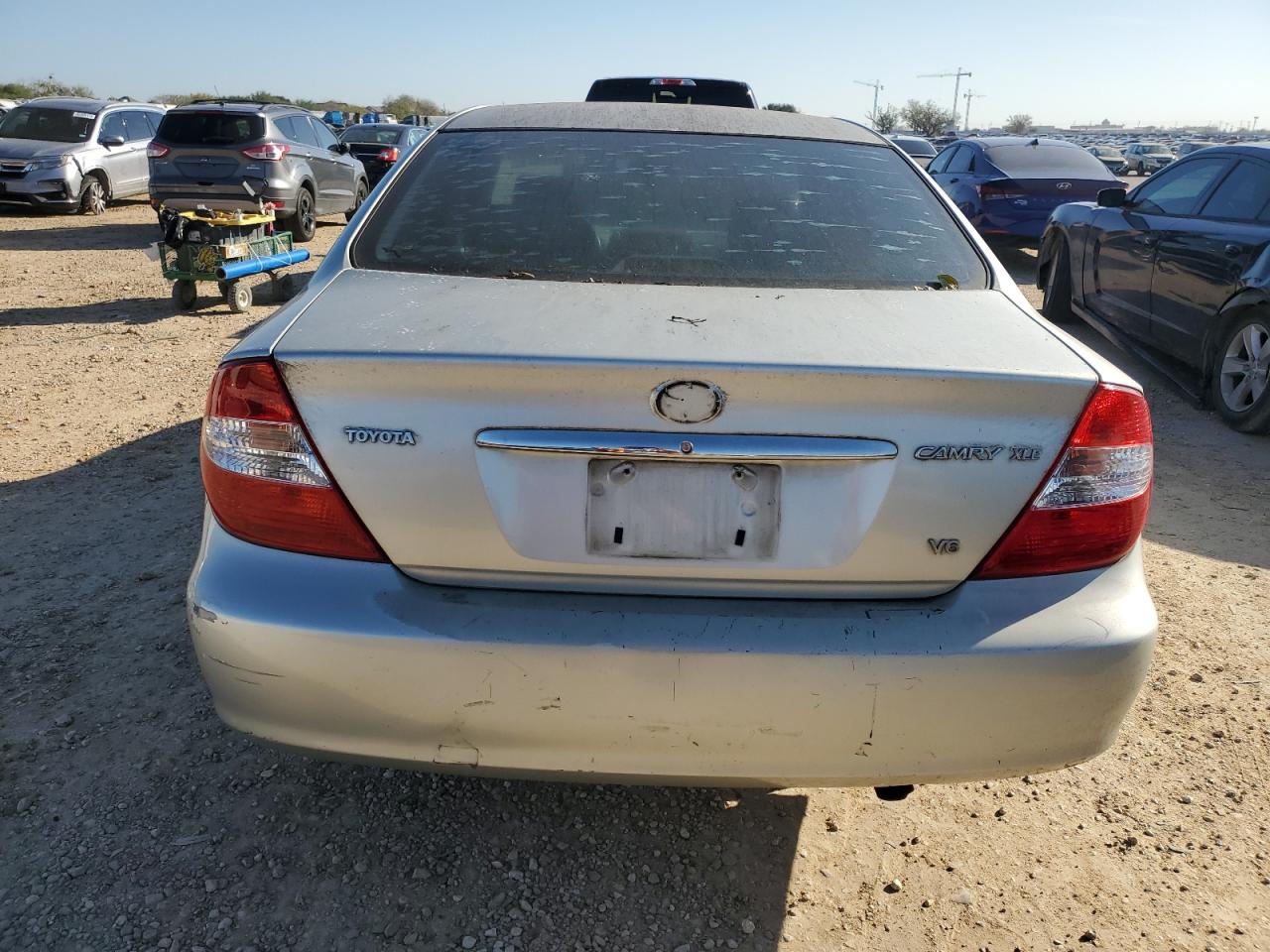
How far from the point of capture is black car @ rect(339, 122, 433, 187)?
1814cm

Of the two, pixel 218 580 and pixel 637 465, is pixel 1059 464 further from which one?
pixel 218 580

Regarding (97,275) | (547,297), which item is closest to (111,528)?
(547,297)

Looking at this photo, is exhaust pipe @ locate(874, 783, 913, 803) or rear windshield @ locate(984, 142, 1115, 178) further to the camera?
rear windshield @ locate(984, 142, 1115, 178)

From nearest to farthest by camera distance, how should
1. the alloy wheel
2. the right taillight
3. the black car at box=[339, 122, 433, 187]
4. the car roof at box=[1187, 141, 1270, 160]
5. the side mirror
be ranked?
the right taillight → the alloy wheel → the car roof at box=[1187, 141, 1270, 160] → the side mirror → the black car at box=[339, 122, 433, 187]

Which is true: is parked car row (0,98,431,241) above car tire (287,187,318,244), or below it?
above

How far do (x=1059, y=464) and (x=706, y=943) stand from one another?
122cm

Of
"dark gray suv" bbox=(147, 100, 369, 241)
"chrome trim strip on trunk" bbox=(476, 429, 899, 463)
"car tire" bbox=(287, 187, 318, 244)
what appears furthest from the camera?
"car tire" bbox=(287, 187, 318, 244)

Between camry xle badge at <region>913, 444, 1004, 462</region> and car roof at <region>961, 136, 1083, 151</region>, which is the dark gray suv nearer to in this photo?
car roof at <region>961, 136, 1083, 151</region>

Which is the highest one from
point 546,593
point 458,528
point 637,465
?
point 637,465

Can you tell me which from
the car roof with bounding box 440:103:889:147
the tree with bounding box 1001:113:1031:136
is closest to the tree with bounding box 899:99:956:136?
the tree with bounding box 1001:113:1031:136

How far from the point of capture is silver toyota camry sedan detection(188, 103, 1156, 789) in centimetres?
172

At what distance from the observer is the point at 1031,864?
2301 mm

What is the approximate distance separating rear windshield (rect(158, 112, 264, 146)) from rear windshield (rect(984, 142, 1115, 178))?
8.75m

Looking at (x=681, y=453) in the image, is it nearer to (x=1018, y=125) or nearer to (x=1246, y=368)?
(x=1246, y=368)
